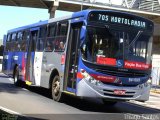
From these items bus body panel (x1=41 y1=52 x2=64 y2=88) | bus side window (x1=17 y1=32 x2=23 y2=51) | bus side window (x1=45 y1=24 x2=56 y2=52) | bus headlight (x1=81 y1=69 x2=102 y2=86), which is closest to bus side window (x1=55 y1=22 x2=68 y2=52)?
bus body panel (x1=41 y1=52 x2=64 y2=88)

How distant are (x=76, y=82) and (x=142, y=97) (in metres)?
2.21

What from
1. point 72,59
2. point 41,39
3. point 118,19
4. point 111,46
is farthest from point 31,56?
point 111,46

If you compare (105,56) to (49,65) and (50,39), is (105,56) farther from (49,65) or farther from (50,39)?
(50,39)

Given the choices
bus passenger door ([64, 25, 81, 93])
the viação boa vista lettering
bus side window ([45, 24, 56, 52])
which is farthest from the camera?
bus side window ([45, 24, 56, 52])

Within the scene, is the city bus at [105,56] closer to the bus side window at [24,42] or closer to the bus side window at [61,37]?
the bus side window at [61,37]

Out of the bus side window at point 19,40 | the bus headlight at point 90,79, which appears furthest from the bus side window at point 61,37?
the bus side window at point 19,40

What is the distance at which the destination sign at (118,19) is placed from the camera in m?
14.3

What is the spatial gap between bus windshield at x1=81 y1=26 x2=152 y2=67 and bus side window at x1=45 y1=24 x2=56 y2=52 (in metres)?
3.47

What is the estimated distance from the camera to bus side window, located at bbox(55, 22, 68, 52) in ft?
52.4

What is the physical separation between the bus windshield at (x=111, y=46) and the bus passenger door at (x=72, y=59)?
2.27 ft

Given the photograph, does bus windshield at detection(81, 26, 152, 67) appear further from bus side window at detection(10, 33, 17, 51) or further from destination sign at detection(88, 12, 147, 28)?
bus side window at detection(10, 33, 17, 51)

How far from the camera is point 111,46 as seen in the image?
14148mm

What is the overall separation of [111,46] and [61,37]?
2711 millimetres

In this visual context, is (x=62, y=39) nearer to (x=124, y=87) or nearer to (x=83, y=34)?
(x=83, y=34)
